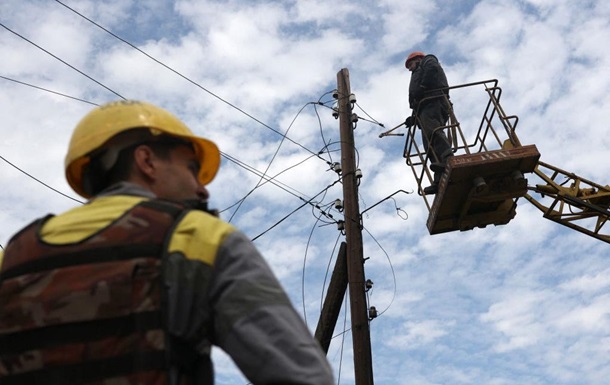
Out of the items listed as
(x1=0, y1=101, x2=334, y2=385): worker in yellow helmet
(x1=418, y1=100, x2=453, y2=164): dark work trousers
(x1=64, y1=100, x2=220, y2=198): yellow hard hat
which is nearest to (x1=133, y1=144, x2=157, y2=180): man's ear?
(x1=64, y1=100, x2=220, y2=198): yellow hard hat

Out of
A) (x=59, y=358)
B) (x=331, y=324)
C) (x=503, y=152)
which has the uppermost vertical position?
(x=503, y=152)

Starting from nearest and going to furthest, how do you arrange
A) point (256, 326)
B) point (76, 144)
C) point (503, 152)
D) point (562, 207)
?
point (256, 326) → point (76, 144) → point (503, 152) → point (562, 207)

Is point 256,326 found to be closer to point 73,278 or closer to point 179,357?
point 179,357

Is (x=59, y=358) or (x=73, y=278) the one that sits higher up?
(x=73, y=278)

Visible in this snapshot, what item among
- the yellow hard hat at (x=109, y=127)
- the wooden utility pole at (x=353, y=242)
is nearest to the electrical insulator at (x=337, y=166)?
the wooden utility pole at (x=353, y=242)

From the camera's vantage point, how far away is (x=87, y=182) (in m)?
2.02

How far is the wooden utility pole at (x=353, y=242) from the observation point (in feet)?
33.3

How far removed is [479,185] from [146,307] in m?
9.21

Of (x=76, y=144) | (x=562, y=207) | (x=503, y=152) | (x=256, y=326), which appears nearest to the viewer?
(x=256, y=326)

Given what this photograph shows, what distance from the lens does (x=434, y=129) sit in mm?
10891

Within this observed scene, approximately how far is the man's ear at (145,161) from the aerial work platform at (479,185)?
8.64m

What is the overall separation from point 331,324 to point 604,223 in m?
6.18

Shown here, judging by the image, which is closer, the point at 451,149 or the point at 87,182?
the point at 87,182

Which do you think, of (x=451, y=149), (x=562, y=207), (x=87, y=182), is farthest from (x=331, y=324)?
(x=87, y=182)
